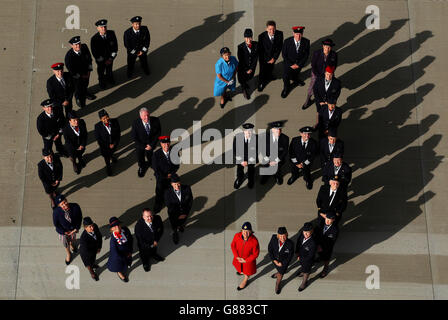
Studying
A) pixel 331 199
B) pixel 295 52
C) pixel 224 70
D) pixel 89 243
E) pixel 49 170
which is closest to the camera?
pixel 89 243

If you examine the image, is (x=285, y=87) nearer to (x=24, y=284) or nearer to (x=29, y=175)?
(x=29, y=175)

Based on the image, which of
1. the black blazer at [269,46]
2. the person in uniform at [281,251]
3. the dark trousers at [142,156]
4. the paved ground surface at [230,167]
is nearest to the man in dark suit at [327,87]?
the paved ground surface at [230,167]

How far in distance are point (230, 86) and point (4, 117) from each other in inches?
196

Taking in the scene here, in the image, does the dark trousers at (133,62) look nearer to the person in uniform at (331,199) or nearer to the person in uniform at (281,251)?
the person in uniform at (331,199)

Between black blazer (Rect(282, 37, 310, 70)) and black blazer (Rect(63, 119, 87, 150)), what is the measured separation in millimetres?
4552

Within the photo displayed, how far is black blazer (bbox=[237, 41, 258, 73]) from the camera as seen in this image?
12.9 meters

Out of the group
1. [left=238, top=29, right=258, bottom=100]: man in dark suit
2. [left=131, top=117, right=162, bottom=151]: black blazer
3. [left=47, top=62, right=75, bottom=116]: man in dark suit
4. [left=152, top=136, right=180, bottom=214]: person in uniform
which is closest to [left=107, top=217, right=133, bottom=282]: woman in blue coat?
[left=152, top=136, right=180, bottom=214]: person in uniform

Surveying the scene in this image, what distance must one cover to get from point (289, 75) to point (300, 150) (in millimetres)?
2278

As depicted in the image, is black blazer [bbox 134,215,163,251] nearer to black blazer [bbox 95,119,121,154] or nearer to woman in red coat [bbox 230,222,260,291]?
woman in red coat [bbox 230,222,260,291]

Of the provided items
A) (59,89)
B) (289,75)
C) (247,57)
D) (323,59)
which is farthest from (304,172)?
(59,89)

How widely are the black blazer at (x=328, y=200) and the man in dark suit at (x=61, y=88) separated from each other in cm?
547

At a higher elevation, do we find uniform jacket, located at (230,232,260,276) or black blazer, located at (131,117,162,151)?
black blazer, located at (131,117,162,151)

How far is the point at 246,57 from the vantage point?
13.0m

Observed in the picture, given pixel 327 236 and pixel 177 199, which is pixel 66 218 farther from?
pixel 327 236
